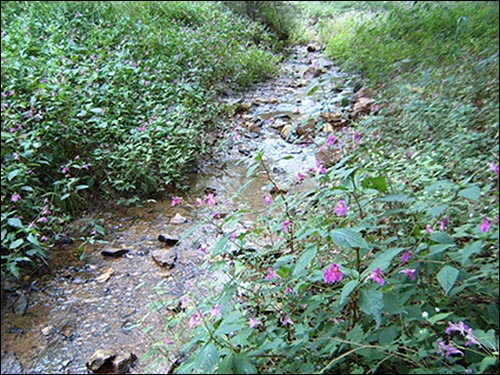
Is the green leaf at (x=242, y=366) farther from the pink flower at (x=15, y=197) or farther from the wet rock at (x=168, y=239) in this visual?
the pink flower at (x=15, y=197)

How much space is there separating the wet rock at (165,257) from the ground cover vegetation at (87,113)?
478mm

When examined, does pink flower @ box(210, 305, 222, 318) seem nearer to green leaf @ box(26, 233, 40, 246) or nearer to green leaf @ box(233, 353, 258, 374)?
green leaf @ box(233, 353, 258, 374)

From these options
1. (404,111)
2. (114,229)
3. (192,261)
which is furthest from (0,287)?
(404,111)

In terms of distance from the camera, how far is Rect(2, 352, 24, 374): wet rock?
1814 mm

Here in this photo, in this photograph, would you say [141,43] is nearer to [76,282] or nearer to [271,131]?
[271,131]

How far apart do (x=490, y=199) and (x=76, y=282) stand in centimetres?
239

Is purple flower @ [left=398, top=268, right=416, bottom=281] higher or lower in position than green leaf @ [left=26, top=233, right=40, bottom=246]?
higher

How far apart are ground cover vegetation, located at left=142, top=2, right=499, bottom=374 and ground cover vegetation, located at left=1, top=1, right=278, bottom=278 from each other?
1.32 meters

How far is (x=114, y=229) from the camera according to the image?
9.70 feet

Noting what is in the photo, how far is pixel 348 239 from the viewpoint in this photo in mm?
1174

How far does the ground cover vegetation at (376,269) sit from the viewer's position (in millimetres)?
1203

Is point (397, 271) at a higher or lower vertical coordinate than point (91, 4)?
lower

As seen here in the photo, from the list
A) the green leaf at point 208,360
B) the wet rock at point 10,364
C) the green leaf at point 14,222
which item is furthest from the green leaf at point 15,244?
the green leaf at point 208,360

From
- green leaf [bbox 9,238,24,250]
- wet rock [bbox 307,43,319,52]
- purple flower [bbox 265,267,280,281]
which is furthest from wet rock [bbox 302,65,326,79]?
purple flower [bbox 265,267,280,281]
